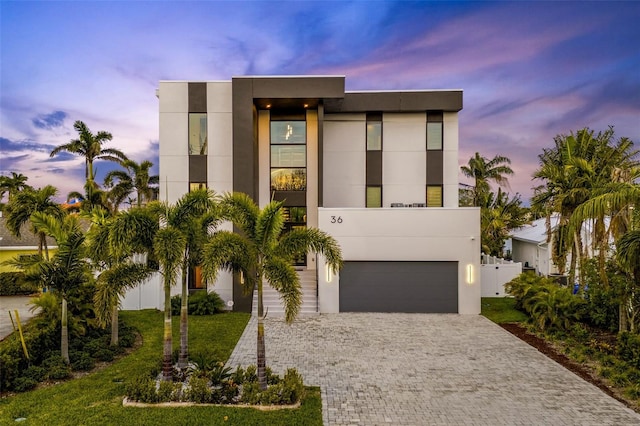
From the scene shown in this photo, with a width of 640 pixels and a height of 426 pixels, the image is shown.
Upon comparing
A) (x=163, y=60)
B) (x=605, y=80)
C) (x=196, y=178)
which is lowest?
(x=196, y=178)

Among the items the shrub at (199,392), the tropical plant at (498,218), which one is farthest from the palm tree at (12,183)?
the tropical plant at (498,218)

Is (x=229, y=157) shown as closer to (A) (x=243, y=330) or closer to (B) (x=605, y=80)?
(A) (x=243, y=330)

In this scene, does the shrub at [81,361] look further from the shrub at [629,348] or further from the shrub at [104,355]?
the shrub at [629,348]

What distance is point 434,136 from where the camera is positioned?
18.0m

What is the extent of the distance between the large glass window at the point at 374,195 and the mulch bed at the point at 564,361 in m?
8.12

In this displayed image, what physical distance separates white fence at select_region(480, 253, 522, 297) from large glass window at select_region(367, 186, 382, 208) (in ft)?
20.4

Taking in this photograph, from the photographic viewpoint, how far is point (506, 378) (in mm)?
8266

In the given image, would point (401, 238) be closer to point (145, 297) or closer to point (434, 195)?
point (434, 195)

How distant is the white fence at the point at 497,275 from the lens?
17.1m

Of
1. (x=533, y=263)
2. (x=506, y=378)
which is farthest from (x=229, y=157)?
(x=533, y=263)

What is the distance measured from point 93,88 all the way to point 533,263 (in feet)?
97.5

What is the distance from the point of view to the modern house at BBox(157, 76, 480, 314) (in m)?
14.7

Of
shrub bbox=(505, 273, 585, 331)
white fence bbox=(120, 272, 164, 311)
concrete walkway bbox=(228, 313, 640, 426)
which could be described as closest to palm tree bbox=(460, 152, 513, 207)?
shrub bbox=(505, 273, 585, 331)

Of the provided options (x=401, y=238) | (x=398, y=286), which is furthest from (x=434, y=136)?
(x=398, y=286)
